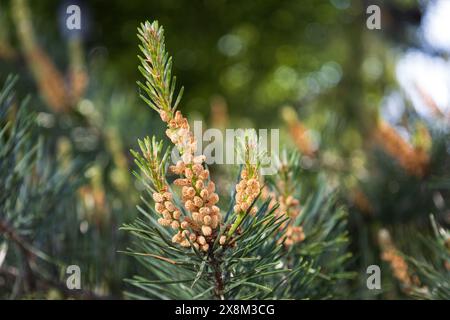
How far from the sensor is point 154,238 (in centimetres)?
24

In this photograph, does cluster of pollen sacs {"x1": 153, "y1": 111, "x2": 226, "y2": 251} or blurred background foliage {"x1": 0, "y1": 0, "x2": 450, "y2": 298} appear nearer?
cluster of pollen sacs {"x1": 153, "y1": 111, "x2": 226, "y2": 251}

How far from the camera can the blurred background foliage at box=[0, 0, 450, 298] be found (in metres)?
0.46

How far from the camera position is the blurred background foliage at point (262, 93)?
0.46 m

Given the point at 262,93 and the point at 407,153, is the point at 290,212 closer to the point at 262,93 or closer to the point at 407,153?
the point at 407,153

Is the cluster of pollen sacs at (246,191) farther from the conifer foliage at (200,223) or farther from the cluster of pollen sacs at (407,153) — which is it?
the cluster of pollen sacs at (407,153)

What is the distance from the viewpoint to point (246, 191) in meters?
0.22

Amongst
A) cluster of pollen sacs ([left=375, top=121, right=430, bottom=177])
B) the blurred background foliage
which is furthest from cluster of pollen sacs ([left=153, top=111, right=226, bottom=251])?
cluster of pollen sacs ([left=375, top=121, right=430, bottom=177])

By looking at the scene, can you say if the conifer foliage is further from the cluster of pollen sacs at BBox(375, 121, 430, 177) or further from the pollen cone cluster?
the cluster of pollen sacs at BBox(375, 121, 430, 177)

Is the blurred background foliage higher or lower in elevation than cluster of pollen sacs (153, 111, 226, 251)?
higher

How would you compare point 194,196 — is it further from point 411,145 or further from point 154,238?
point 411,145

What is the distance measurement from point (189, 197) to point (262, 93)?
1056mm

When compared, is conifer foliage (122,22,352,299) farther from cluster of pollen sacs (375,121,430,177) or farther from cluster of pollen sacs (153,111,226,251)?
cluster of pollen sacs (375,121,430,177)

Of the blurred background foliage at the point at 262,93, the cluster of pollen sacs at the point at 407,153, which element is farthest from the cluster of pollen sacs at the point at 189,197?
the cluster of pollen sacs at the point at 407,153

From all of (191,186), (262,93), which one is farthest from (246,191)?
(262,93)
